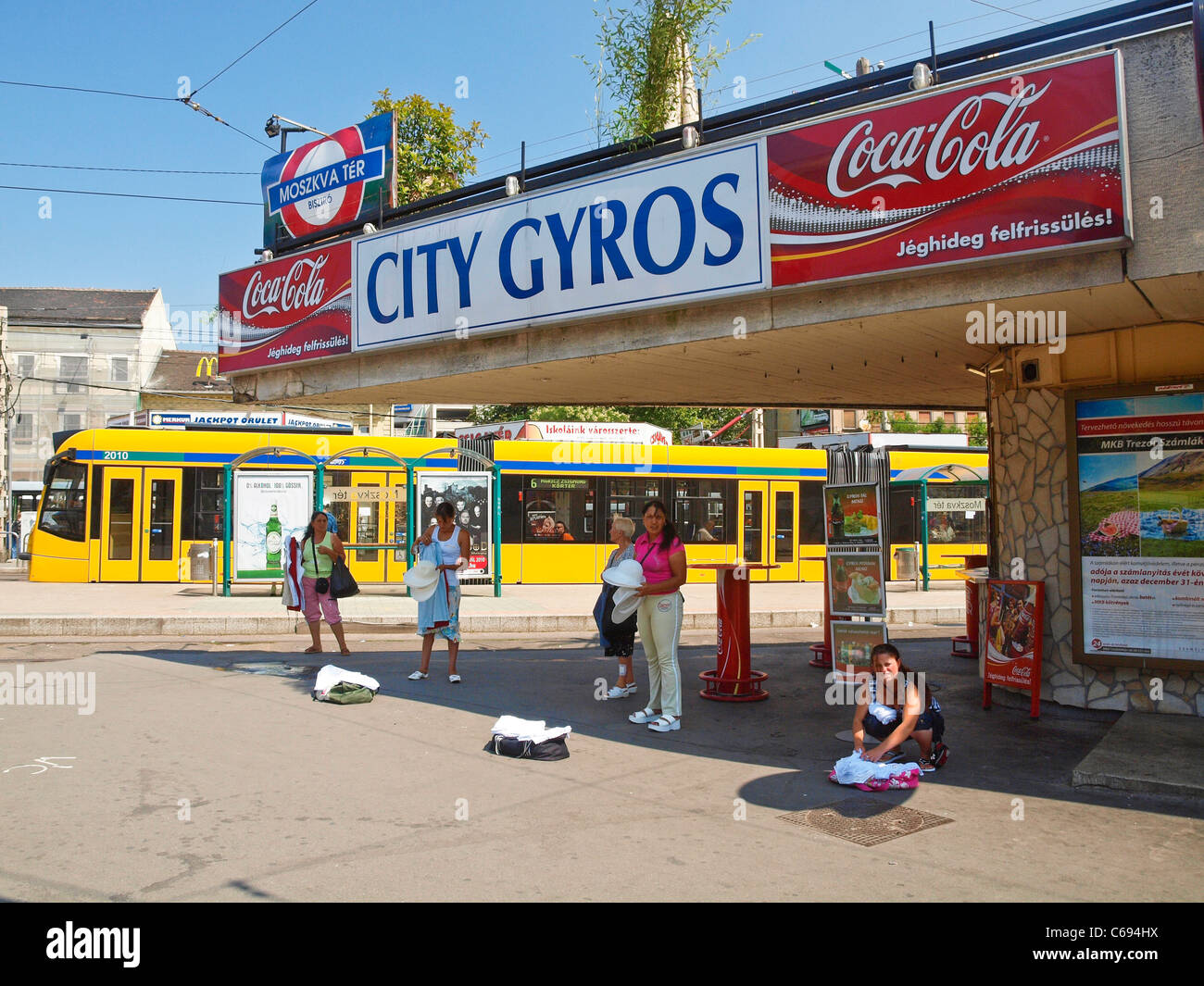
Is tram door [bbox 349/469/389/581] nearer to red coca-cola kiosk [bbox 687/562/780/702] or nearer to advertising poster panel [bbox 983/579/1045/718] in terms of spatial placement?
red coca-cola kiosk [bbox 687/562/780/702]

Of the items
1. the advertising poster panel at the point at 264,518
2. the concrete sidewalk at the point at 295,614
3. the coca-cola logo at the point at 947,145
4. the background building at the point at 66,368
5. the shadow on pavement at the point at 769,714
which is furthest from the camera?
the background building at the point at 66,368

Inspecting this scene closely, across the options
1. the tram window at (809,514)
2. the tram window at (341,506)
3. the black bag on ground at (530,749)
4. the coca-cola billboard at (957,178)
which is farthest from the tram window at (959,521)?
the black bag on ground at (530,749)

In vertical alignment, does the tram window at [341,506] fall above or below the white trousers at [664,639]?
above

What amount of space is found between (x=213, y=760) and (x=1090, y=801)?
5.65 m

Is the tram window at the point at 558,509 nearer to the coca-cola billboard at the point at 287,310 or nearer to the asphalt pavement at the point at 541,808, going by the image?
the coca-cola billboard at the point at 287,310

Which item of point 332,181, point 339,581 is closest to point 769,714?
point 339,581

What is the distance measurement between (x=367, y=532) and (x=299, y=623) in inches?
257

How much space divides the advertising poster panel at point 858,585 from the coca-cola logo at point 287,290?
6.97 m

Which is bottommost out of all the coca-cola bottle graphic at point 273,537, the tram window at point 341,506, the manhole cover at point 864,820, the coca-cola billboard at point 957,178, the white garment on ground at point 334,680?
the manhole cover at point 864,820

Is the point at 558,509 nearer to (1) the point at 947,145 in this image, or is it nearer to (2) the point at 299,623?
(2) the point at 299,623

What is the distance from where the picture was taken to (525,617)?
15.1m

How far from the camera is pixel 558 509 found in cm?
2145

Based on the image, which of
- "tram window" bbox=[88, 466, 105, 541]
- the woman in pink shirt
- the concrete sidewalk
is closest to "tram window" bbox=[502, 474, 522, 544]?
the concrete sidewalk

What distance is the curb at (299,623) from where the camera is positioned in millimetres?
13711
